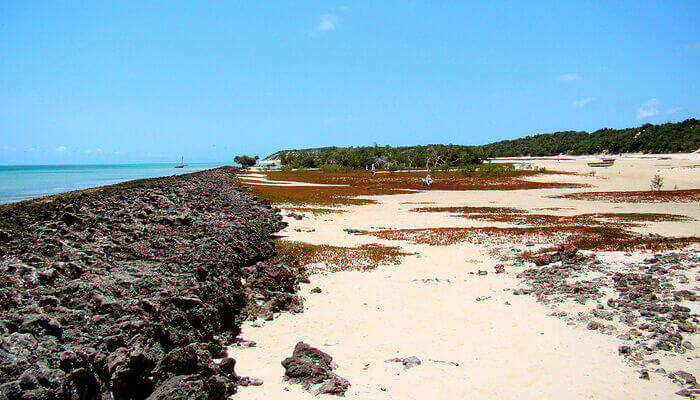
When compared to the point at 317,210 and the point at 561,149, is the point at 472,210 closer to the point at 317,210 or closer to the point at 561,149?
the point at 317,210

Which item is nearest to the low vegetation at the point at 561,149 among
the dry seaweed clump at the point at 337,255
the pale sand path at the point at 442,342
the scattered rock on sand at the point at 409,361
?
the dry seaweed clump at the point at 337,255

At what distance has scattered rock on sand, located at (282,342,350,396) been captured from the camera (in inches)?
269

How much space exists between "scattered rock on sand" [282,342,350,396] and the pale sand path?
0.19m

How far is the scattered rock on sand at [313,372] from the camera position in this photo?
6.84 metres

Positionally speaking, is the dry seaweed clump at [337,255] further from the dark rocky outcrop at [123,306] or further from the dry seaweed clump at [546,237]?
the dry seaweed clump at [546,237]

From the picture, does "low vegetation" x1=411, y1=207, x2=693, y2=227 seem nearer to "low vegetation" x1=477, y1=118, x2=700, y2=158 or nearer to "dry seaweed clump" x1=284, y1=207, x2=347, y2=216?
"dry seaweed clump" x1=284, y1=207, x2=347, y2=216

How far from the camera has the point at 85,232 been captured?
44.4 ft

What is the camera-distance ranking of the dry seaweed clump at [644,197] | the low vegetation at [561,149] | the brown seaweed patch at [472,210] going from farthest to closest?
the low vegetation at [561,149] < the dry seaweed clump at [644,197] < the brown seaweed patch at [472,210]

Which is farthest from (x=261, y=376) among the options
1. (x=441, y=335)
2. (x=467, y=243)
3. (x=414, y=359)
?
(x=467, y=243)

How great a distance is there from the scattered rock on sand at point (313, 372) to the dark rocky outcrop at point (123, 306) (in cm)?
105

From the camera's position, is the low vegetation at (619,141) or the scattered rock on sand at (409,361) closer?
the scattered rock on sand at (409,361)

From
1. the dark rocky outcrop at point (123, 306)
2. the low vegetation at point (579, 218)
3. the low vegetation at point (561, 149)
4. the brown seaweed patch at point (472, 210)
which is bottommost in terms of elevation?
the brown seaweed patch at point (472, 210)

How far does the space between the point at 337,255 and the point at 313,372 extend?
32.6 feet

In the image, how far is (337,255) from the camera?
1705cm
